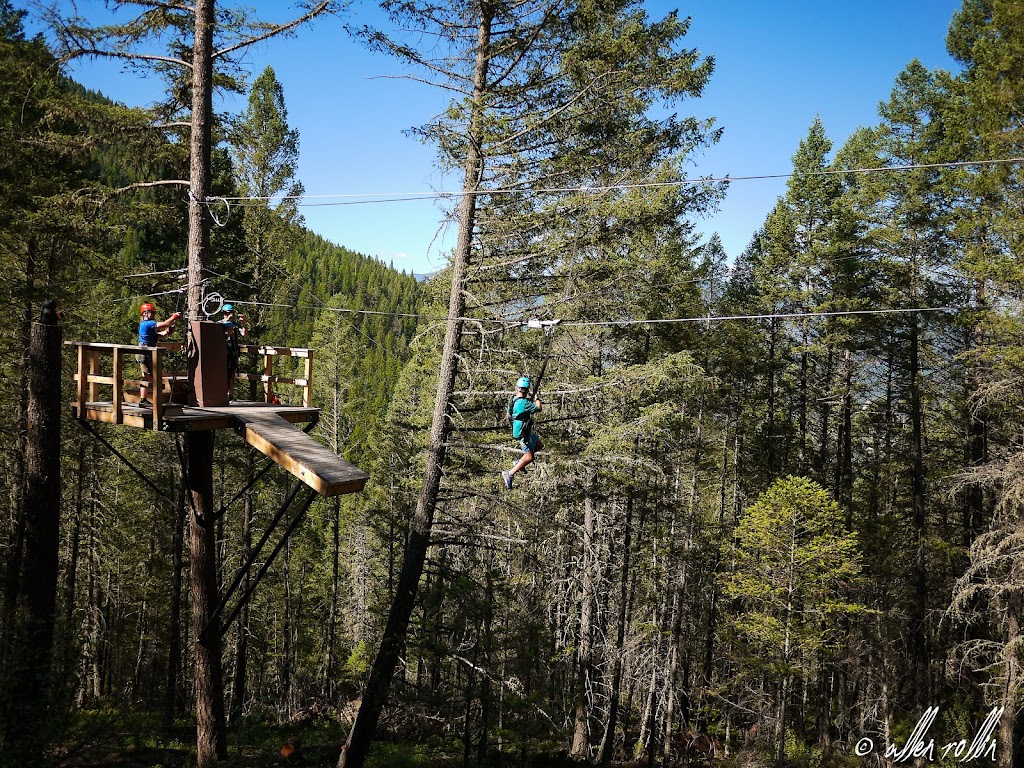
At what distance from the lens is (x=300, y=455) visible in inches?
251

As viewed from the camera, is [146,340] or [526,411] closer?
[146,340]

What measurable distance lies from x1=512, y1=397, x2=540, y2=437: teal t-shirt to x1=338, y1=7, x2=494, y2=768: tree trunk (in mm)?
1770

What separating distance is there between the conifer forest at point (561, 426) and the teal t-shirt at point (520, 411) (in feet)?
3.33

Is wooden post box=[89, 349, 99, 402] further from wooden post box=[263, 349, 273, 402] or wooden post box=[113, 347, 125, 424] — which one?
wooden post box=[263, 349, 273, 402]

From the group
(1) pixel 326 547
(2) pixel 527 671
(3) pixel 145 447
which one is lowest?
(1) pixel 326 547

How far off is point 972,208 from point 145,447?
26.1m

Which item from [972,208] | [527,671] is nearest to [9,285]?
[527,671]

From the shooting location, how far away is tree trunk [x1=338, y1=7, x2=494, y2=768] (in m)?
9.09

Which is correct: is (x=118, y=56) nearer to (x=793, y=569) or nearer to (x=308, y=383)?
(x=308, y=383)

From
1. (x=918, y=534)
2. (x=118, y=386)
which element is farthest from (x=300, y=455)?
(x=918, y=534)

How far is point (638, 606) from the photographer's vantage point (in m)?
20.7

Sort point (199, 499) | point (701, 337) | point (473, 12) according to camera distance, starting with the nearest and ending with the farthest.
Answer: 1. point (199, 499)
2. point (473, 12)
3. point (701, 337)

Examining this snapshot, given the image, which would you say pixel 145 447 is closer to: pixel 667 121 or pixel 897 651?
pixel 667 121

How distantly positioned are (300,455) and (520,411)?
3.07 m
